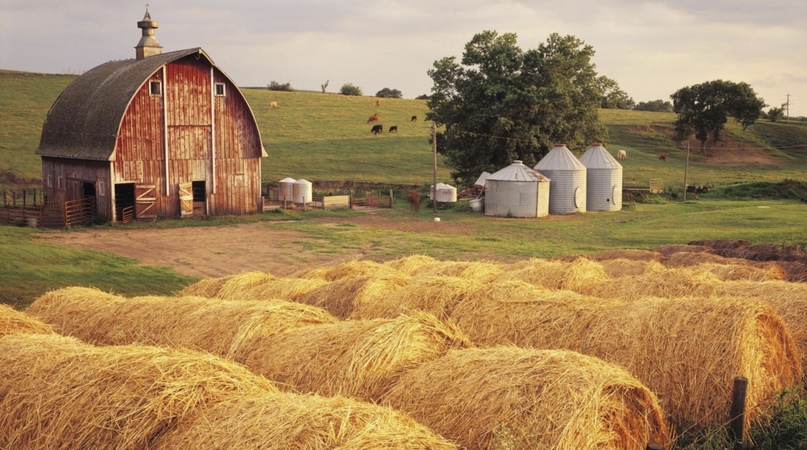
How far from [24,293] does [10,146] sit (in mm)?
47541

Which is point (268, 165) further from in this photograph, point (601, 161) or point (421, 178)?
point (601, 161)

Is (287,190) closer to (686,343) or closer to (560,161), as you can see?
(560,161)

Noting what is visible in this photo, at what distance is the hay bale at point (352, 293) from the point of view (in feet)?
39.0

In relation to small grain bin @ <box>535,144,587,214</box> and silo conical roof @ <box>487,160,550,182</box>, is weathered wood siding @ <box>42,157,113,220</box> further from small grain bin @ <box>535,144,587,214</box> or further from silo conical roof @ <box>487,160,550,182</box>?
small grain bin @ <box>535,144,587,214</box>

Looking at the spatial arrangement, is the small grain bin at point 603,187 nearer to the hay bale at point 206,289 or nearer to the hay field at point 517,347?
the hay field at point 517,347

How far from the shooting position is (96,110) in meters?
38.3

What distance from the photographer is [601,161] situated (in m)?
50.8

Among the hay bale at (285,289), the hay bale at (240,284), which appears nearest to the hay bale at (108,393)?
the hay bale at (285,289)

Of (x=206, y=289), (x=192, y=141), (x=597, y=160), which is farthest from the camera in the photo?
(x=597, y=160)

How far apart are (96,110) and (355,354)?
114ft

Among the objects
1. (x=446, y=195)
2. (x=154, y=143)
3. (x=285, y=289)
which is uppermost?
(x=154, y=143)

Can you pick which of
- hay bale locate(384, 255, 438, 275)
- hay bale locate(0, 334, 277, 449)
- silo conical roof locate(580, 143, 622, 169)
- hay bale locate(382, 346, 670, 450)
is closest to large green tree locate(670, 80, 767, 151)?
silo conical roof locate(580, 143, 622, 169)

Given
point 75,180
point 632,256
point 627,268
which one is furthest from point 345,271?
point 75,180

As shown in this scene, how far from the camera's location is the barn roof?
3680 cm
